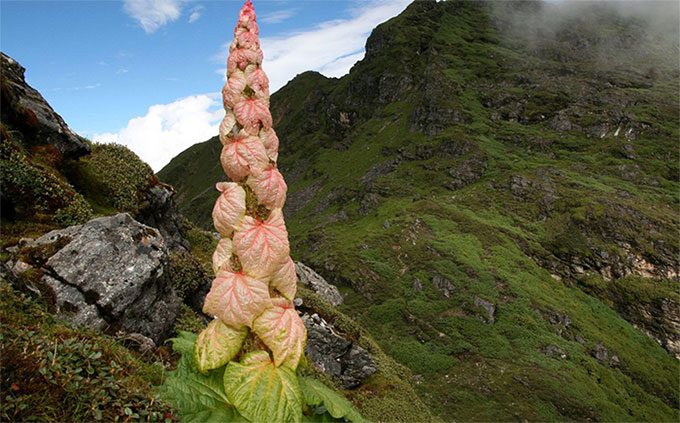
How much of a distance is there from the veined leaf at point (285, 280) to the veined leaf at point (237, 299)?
0.48 feet

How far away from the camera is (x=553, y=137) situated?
3821 inches

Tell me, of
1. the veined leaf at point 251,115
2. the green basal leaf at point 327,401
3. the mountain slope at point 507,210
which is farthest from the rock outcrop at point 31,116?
the mountain slope at point 507,210

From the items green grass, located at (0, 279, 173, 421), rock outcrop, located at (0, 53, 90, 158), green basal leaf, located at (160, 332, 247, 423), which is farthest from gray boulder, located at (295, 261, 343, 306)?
green basal leaf, located at (160, 332, 247, 423)

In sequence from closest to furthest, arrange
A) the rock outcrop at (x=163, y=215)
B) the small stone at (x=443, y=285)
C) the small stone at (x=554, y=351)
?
the rock outcrop at (x=163, y=215) < the small stone at (x=554, y=351) < the small stone at (x=443, y=285)

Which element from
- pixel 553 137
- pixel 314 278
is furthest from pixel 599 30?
pixel 314 278

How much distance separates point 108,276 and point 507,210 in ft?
247

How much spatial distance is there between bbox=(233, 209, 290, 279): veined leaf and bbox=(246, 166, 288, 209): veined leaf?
0.43 ft

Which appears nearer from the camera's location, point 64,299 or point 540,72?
point 64,299

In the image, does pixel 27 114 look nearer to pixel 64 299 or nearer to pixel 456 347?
pixel 64 299

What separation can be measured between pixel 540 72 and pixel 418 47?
139 feet

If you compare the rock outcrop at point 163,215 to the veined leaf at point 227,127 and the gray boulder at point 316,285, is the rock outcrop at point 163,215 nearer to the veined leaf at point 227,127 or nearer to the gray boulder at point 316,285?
the gray boulder at point 316,285

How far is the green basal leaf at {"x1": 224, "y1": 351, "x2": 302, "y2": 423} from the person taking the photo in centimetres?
237

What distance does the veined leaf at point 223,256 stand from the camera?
8.70ft

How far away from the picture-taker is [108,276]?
939cm
